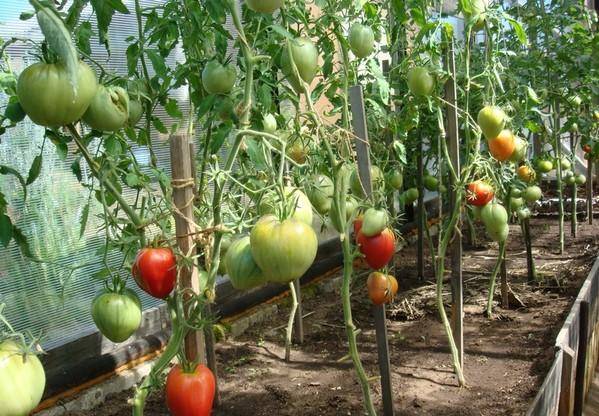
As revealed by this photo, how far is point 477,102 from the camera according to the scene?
132 inches

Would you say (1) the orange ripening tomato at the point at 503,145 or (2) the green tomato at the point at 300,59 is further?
(1) the orange ripening tomato at the point at 503,145

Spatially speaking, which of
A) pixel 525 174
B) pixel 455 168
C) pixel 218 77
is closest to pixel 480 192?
pixel 455 168

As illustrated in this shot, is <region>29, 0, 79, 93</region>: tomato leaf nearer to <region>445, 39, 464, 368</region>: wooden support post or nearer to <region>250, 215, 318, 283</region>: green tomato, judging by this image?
<region>250, 215, 318, 283</region>: green tomato

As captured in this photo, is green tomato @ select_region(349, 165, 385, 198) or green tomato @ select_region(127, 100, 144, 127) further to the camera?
green tomato @ select_region(349, 165, 385, 198)

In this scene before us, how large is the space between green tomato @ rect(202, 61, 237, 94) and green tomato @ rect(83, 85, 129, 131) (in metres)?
0.35

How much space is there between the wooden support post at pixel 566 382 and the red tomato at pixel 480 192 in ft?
2.20

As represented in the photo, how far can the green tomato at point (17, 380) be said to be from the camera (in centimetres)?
92

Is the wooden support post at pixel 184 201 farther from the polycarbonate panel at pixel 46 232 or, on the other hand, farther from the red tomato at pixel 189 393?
the polycarbonate panel at pixel 46 232

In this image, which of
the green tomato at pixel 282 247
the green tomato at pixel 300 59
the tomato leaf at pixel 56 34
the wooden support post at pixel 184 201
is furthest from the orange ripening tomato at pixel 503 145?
the tomato leaf at pixel 56 34

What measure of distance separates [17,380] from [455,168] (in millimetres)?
1964

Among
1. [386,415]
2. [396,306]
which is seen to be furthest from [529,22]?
[386,415]

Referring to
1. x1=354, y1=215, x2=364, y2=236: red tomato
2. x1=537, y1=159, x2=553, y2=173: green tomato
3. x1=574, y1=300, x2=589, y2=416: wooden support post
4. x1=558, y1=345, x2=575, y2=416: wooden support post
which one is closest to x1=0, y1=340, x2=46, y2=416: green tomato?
x1=354, y1=215, x2=364, y2=236: red tomato

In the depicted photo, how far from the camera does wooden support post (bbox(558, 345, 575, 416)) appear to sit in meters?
2.21

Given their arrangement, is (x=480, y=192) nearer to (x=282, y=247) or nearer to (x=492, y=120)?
(x=492, y=120)
